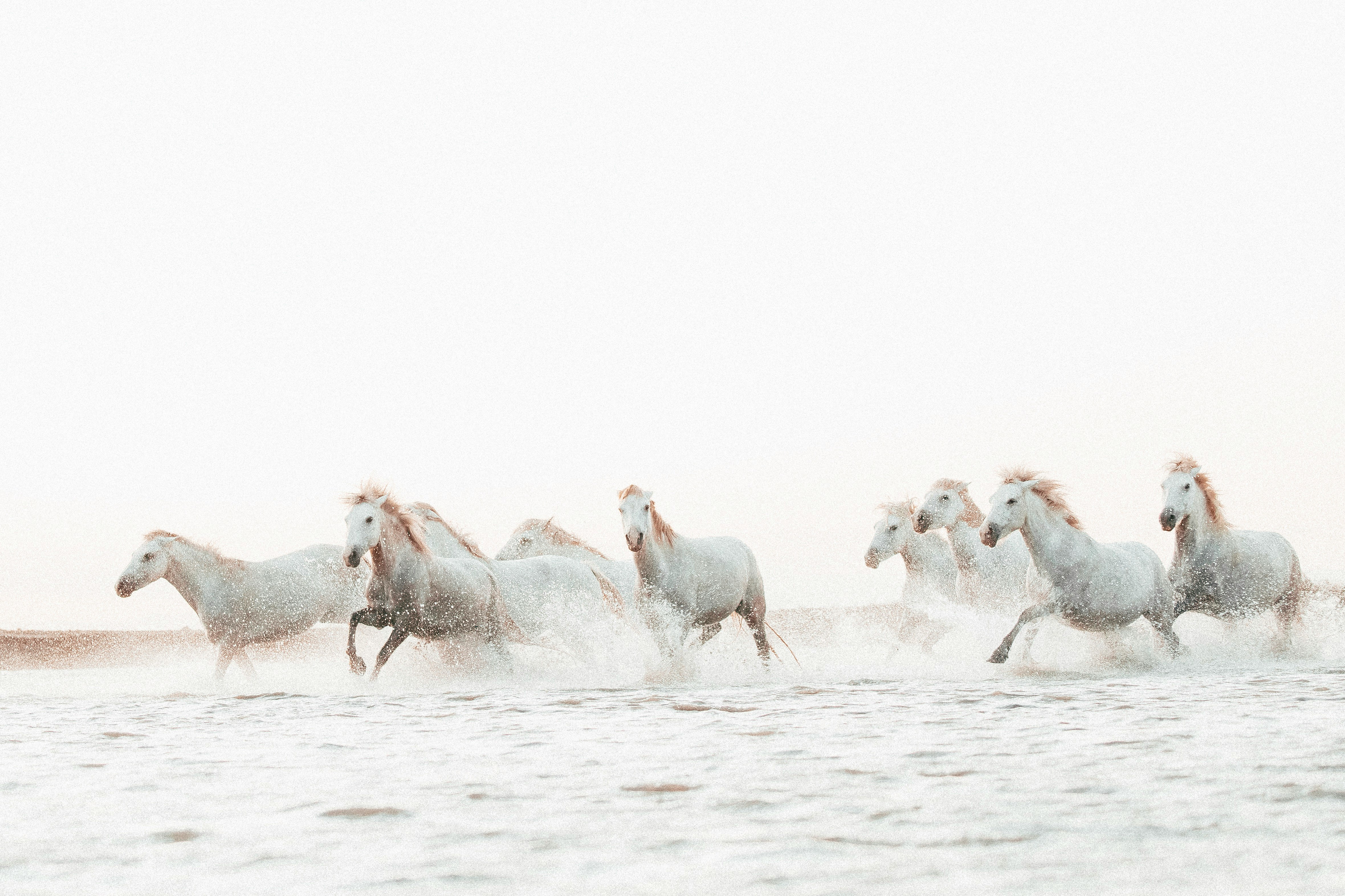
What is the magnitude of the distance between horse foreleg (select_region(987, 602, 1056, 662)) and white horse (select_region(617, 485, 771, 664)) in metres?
2.33

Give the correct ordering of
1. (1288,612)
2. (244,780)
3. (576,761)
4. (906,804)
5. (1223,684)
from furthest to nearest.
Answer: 1. (1288,612)
2. (1223,684)
3. (576,761)
4. (244,780)
5. (906,804)

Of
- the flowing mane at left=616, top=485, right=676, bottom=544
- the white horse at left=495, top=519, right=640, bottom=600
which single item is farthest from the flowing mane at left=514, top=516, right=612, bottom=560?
the flowing mane at left=616, top=485, right=676, bottom=544

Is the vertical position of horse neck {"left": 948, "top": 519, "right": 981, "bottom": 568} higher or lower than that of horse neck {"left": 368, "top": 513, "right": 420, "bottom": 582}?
lower

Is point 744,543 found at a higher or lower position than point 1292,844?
higher

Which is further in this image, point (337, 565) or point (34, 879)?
point (337, 565)

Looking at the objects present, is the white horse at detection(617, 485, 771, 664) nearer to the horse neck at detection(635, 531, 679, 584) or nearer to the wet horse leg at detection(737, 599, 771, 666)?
the horse neck at detection(635, 531, 679, 584)

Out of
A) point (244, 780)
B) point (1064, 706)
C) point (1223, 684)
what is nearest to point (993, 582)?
point (1223, 684)

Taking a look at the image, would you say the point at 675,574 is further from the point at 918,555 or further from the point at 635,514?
the point at 918,555

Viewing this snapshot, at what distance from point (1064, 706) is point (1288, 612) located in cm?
708

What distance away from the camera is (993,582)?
1259cm

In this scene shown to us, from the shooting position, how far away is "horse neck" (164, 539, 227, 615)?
11.4 metres

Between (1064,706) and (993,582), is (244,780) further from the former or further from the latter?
(993,582)

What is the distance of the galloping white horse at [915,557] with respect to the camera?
43.4 ft

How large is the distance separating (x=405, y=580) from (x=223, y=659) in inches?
108
